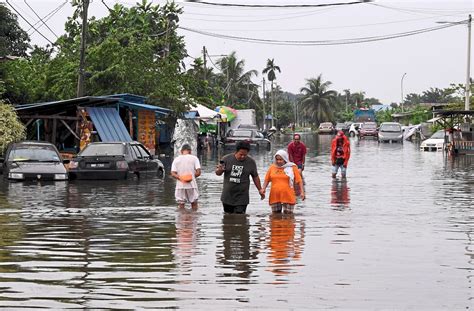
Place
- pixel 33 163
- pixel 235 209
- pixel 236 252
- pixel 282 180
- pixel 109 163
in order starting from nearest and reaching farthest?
pixel 236 252 → pixel 282 180 → pixel 235 209 → pixel 33 163 → pixel 109 163

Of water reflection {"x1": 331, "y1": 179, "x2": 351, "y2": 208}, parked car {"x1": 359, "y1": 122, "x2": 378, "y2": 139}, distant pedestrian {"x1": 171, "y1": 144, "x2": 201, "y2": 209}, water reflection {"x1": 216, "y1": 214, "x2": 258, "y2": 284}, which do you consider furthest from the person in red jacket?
parked car {"x1": 359, "y1": 122, "x2": 378, "y2": 139}

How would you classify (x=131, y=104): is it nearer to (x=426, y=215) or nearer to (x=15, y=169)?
(x=15, y=169)

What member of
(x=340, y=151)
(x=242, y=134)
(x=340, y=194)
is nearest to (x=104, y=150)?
(x=340, y=151)

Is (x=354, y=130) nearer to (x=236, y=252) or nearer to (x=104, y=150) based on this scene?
(x=104, y=150)

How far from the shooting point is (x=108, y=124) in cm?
3794

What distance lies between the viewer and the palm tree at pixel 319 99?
145 meters

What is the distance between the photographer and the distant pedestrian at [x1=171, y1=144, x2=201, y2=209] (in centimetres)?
1763

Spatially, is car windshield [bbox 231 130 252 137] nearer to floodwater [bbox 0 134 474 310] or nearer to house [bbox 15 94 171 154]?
house [bbox 15 94 171 154]

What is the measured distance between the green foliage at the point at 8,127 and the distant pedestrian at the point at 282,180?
703 inches

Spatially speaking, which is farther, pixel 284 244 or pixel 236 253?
pixel 284 244

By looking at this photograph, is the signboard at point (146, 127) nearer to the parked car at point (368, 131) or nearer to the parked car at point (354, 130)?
the parked car at point (368, 131)

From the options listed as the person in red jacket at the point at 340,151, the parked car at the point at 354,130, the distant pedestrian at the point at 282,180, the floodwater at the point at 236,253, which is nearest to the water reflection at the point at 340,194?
the floodwater at the point at 236,253

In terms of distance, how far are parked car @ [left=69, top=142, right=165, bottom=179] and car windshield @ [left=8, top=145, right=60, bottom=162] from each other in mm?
700

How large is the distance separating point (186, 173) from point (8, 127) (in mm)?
16871
